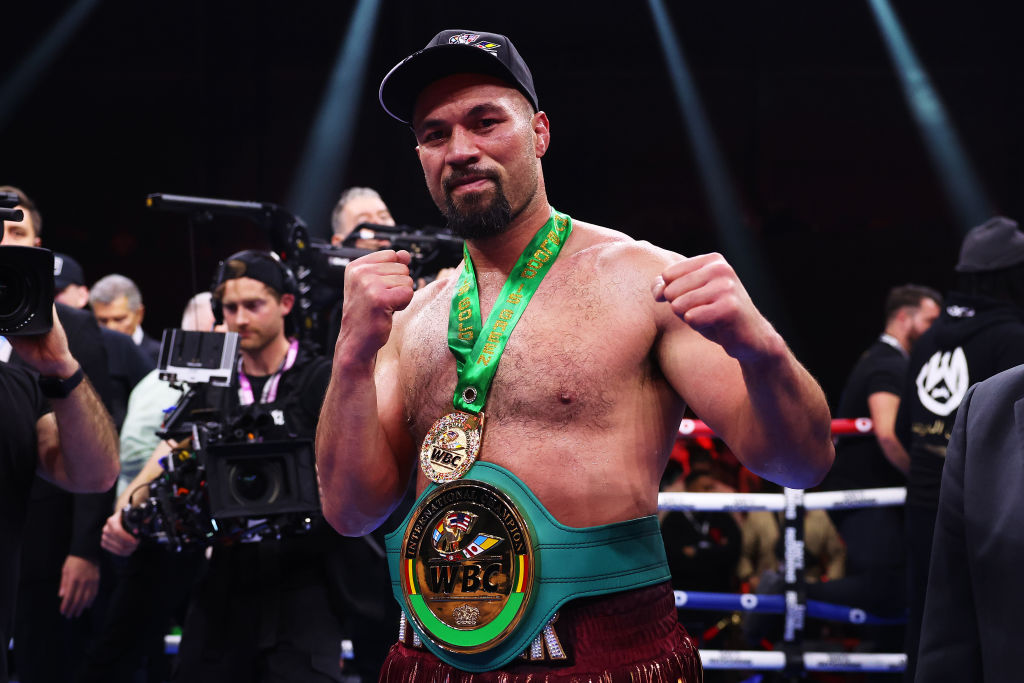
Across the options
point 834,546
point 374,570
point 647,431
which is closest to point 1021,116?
point 834,546

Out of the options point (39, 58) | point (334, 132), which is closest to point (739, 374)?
point (334, 132)

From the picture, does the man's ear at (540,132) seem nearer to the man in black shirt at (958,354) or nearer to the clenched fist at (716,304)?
the clenched fist at (716,304)

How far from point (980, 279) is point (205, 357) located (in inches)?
98.8

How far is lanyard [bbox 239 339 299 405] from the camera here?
10.4ft

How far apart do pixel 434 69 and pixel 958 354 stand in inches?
94.7

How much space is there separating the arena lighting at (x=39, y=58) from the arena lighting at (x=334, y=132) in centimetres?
179

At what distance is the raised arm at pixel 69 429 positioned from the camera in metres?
2.11

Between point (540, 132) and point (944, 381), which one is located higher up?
point (540, 132)

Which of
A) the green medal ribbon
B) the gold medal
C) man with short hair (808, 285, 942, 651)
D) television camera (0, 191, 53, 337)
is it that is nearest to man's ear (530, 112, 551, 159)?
the green medal ribbon

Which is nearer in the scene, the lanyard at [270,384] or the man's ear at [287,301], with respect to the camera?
the lanyard at [270,384]

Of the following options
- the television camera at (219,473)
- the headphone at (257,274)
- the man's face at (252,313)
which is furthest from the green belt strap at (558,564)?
the headphone at (257,274)

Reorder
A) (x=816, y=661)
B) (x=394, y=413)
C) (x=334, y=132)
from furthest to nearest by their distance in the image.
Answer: (x=334, y=132), (x=816, y=661), (x=394, y=413)

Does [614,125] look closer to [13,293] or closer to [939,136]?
[939,136]

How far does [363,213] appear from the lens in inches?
181
